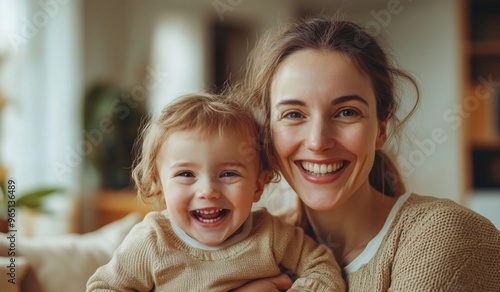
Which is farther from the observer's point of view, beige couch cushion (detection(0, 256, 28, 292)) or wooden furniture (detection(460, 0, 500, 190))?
wooden furniture (detection(460, 0, 500, 190))

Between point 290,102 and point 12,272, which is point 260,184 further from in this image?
point 12,272

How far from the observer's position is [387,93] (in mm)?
1477

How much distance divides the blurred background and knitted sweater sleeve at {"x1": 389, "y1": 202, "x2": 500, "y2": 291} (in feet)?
7.14

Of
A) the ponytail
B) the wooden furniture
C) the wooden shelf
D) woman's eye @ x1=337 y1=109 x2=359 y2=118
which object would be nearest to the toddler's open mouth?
woman's eye @ x1=337 y1=109 x2=359 y2=118

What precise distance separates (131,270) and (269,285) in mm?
286

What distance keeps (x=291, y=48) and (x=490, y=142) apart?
13.2 feet

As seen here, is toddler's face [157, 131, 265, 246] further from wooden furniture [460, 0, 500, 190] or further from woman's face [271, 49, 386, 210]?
wooden furniture [460, 0, 500, 190]

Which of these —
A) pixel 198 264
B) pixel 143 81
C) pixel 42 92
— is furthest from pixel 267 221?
pixel 143 81

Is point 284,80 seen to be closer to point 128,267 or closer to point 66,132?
point 128,267

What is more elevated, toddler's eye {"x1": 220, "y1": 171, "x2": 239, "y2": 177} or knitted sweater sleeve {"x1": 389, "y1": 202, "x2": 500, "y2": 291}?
toddler's eye {"x1": 220, "y1": 171, "x2": 239, "y2": 177}

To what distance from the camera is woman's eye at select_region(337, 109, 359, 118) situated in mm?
1368

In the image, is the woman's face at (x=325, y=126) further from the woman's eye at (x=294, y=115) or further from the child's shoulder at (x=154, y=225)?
the child's shoulder at (x=154, y=225)

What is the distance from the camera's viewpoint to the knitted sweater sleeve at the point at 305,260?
130 centimetres

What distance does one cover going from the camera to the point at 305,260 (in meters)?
1.36
